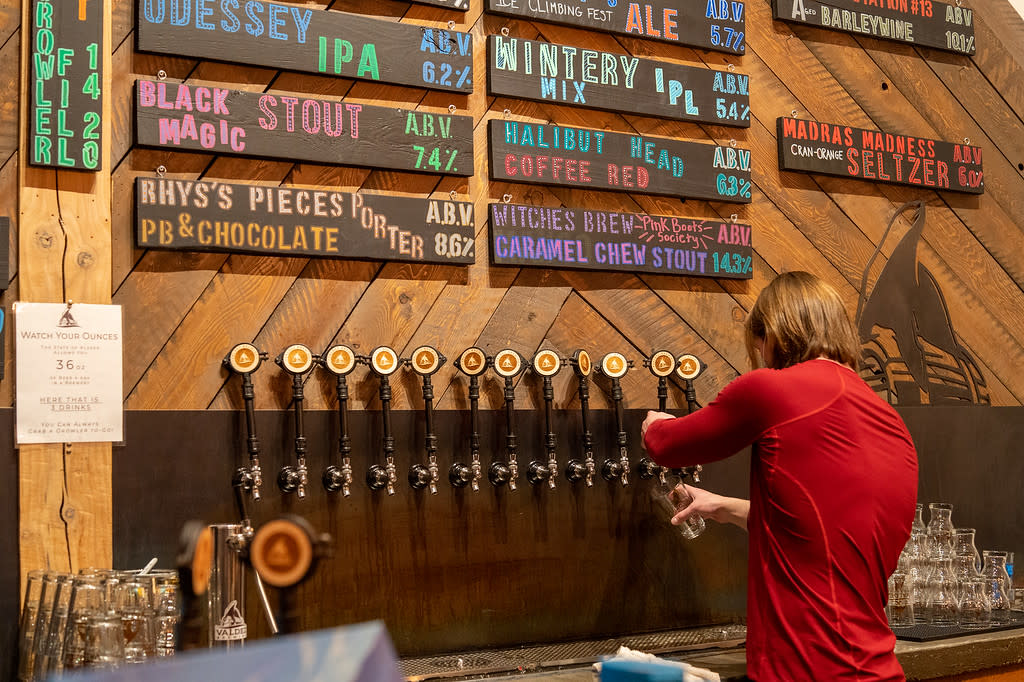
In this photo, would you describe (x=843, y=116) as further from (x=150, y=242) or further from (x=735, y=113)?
(x=150, y=242)

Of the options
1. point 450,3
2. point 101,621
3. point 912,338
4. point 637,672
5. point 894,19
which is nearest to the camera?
point 637,672

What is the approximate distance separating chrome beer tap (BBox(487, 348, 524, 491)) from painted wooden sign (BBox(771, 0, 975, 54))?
5.59ft

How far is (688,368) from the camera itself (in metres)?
3.33

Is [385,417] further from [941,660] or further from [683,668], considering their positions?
[941,660]

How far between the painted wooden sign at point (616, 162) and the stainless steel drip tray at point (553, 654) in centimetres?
141

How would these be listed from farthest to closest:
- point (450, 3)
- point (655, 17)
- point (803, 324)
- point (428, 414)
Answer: point (655, 17)
point (450, 3)
point (428, 414)
point (803, 324)

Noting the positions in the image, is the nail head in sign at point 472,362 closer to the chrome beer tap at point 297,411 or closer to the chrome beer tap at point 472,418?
the chrome beer tap at point 472,418

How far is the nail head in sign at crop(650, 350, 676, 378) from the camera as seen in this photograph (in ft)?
10.7

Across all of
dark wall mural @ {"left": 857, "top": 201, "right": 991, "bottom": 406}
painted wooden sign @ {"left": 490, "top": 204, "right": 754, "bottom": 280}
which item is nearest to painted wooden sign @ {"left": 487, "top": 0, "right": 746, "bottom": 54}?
painted wooden sign @ {"left": 490, "top": 204, "right": 754, "bottom": 280}

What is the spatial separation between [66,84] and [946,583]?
2.86 meters

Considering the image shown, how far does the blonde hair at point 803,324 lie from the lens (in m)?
2.29

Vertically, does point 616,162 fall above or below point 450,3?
below

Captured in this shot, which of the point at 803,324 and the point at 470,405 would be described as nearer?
the point at 803,324

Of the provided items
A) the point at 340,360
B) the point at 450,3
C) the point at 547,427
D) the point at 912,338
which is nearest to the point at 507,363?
the point at 547,427
